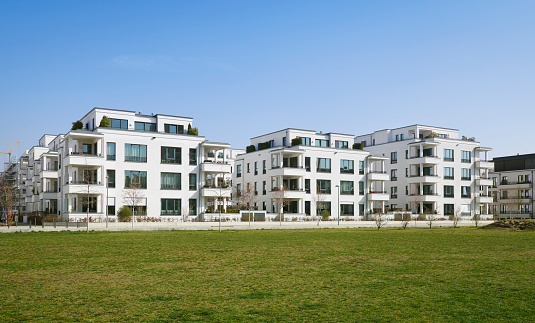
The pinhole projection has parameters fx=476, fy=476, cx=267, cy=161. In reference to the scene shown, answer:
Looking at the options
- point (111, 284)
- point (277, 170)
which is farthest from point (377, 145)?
point (111, 284)

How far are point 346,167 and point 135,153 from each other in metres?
35.8

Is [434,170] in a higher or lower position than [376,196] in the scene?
higher


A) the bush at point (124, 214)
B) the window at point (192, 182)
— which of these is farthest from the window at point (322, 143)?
the bush at point (124, 214)

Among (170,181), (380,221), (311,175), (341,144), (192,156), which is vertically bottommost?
(380,221)

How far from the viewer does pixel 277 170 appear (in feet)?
241

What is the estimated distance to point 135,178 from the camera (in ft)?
204

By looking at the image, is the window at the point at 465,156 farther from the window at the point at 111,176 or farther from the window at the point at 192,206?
the window at the point at 111,176

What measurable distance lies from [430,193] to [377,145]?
14696mm

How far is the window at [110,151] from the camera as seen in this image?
60594mm

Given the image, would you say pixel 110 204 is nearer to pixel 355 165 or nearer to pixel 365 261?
pixel 355 165

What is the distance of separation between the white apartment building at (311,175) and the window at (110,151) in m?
23.7

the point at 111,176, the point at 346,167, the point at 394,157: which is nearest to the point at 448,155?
the point at 394,157

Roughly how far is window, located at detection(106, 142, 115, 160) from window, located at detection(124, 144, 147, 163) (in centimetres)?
160

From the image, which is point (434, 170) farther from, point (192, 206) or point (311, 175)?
point (192, 206)
